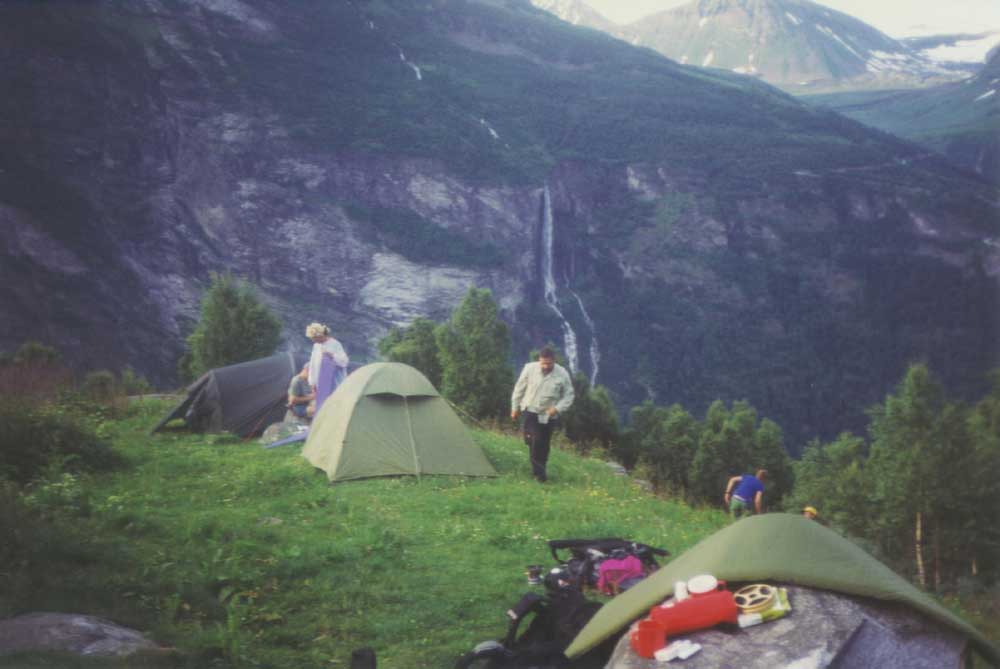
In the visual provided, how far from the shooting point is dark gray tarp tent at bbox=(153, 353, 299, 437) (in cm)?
1587

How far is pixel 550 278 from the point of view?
544 ft

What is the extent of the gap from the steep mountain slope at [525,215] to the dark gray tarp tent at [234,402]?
302 ft

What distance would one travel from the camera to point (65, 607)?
522 cm

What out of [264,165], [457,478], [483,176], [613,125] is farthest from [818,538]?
[613,125]

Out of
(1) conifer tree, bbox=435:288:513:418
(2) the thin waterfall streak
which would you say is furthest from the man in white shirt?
(2) the thin waterfall streak

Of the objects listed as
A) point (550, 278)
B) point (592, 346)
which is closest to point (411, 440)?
point (592, 346)

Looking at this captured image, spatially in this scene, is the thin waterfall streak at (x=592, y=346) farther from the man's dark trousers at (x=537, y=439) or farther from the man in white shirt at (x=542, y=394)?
the man in white shirt at (x=542, y=394)

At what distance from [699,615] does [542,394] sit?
25.5 feet

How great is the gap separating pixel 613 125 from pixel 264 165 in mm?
84758

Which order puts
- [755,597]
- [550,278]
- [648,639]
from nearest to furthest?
[648,639], [755,597], [550,278]

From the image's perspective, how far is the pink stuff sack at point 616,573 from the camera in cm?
691

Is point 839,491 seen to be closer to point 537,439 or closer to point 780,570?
point 537,439

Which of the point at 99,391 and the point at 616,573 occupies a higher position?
the point at 616,573

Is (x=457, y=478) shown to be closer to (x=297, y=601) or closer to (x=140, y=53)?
(x=297, y=601)
